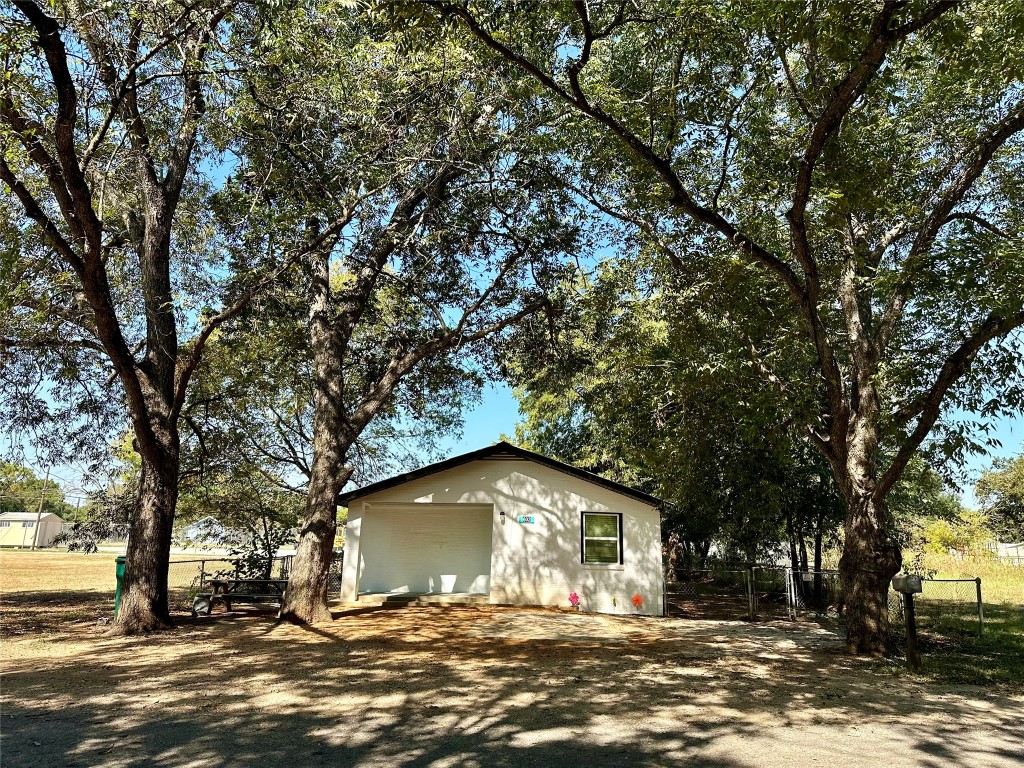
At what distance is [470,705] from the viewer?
6621mm

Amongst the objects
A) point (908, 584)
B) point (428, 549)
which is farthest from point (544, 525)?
point (908, 584)

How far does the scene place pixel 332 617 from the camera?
44.0 feet

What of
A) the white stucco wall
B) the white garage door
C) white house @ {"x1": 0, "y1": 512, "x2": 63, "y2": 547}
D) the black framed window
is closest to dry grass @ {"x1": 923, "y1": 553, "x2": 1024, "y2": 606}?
the white stucco wall

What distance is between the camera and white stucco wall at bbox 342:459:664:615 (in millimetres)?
15688

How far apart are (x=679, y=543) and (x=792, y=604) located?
1385 centimetres

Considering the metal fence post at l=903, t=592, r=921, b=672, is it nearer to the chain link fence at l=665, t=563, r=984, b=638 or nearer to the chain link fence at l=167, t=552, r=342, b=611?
the chain link fence at l=665, t=563, r=984, b=638

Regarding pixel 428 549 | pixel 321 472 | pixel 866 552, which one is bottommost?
pixel 428 549

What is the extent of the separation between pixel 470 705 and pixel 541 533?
31.2 ft

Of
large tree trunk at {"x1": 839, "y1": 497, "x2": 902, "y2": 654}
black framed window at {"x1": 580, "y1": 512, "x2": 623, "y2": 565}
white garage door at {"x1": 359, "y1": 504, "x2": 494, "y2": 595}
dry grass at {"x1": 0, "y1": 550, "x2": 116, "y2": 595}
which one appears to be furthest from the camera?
dry grass at {"x1": 0, "y1": 550, "x2": 116, "y2": 595}

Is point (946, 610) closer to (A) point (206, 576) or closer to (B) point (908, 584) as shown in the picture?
(B) point (908, 584)

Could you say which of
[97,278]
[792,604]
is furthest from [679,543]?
[97,278]

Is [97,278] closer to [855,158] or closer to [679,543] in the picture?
[855,158]

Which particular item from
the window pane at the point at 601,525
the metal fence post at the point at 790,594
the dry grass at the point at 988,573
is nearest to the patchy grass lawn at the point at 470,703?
the metal fence post at the point at 790,594

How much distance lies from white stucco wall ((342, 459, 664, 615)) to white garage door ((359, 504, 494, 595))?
3.20 feet
